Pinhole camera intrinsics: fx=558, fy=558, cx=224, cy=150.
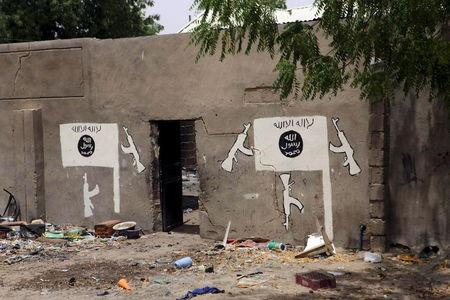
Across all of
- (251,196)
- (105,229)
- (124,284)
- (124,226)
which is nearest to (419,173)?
(251,196)

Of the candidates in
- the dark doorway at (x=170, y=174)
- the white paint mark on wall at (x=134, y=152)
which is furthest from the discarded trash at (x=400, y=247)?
the white paint mark on wall at (x=134, y=152)

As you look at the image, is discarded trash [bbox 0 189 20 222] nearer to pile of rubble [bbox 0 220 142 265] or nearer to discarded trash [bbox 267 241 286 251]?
pile of rubble [bbox 0 220 142 265]

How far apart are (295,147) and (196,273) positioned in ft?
8.09

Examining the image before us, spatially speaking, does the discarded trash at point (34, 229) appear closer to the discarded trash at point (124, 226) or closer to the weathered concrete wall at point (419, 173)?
the discarded trash at point (124, 226)

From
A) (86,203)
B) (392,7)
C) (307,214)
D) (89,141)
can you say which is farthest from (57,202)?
(392,7)

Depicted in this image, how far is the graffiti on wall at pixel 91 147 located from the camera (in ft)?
31.7

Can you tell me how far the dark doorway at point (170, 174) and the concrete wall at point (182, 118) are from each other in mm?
333

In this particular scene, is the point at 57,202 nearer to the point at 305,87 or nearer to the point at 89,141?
the point at 89,141

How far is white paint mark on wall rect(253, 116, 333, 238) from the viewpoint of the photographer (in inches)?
319

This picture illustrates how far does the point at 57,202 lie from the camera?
10.2 meters

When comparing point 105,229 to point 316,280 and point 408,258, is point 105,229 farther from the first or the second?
point 408,258

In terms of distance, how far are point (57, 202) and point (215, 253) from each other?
3660mm

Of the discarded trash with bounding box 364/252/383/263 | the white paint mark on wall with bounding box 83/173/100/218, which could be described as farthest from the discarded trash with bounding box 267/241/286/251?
the white paint mark on wall with bounding box 83/173/100/218

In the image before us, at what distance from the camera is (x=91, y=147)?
9867 mm
